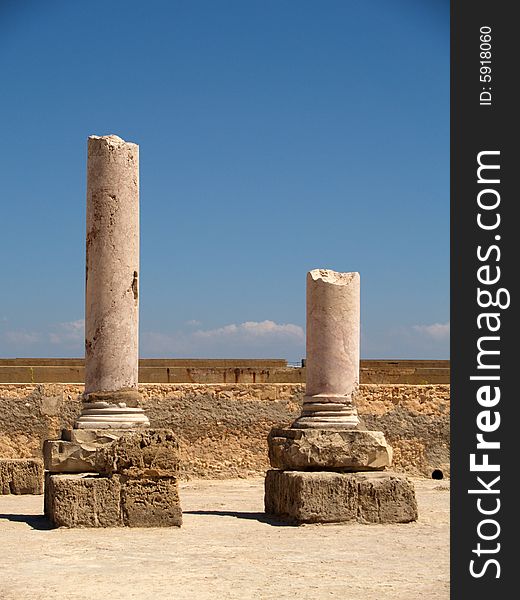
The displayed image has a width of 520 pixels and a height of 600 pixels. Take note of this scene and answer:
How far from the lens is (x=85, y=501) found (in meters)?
10.8

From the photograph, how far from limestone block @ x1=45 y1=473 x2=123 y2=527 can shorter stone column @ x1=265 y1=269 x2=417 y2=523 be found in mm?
1953

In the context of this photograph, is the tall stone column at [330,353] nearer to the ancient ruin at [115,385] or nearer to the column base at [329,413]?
the column base at [329,413]

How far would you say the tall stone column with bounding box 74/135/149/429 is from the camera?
38.0ft

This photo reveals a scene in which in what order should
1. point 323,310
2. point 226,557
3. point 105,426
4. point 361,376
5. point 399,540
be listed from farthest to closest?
point 361,376, point 323,310, point 105,426, point 399,540, point 226,557

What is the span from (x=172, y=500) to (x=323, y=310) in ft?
9.56

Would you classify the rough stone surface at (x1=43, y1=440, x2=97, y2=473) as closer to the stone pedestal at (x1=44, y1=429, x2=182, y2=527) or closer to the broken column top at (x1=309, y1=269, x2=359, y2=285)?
the stone pedestal at (x1=44, y1=429, x2=182, y2=527)

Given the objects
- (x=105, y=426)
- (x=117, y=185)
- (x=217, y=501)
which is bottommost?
(x=217, y=501)

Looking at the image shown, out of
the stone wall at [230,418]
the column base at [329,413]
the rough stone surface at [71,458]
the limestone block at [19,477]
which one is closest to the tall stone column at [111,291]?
the rough stone surface at [71,458]

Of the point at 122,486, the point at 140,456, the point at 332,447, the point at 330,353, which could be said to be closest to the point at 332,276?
the point at 330,353

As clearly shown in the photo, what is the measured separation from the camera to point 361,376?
65.6 feet

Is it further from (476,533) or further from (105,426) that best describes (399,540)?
(476,533)

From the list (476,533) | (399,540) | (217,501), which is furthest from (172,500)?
(476,533)

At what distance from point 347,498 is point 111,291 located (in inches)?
130

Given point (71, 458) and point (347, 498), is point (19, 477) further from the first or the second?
point (347, 498)
